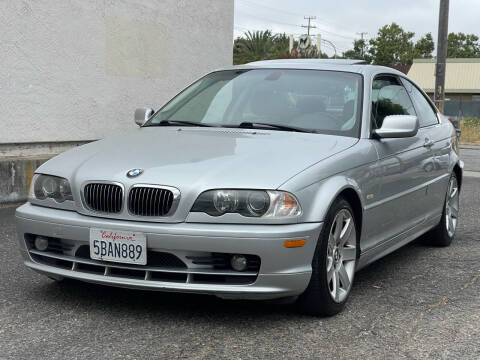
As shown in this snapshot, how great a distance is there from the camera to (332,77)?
5.27 meters

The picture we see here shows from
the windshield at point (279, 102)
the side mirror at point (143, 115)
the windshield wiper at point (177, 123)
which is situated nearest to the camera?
the windshield at point (279, 102)

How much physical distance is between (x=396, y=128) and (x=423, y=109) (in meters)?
1.52

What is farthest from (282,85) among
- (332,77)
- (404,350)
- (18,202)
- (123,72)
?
(123,72)

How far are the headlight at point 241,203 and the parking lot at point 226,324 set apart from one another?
2.14 feet

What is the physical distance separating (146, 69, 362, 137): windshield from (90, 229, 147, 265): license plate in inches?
54.1

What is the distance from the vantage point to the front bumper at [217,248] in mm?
3779

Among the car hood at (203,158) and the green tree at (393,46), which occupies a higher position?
the green tree at (393,46)

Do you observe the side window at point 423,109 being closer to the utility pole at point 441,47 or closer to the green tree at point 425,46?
the utility pole at point 441,47

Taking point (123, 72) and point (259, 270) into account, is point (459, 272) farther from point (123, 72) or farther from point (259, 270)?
point (123, 72)

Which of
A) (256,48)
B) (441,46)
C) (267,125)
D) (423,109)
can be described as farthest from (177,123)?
(256,48)

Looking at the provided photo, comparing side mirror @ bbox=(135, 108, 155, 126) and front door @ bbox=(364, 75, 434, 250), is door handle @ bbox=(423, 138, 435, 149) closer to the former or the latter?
front door @ bbox=(364, 75, 434, 250)

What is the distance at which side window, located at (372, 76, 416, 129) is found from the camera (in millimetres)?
5254

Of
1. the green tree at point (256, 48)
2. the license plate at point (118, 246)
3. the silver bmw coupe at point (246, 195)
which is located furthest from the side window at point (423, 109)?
the green tree at point (256, 48)

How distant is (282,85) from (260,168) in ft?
4.46
